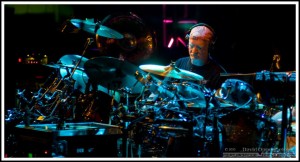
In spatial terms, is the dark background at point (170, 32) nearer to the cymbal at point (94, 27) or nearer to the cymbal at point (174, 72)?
the cymbal at point (94, 27)

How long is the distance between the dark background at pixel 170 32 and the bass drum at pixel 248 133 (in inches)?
50.9

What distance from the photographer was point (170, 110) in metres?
3.58

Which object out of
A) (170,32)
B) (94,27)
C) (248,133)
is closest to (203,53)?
(248,133)

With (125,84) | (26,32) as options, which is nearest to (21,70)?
Result: (26,32)

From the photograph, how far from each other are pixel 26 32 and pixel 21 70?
24.8 inches

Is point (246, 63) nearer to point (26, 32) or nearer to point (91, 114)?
point (91, 114)

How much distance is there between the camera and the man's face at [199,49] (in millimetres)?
4645

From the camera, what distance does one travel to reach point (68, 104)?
161 inches

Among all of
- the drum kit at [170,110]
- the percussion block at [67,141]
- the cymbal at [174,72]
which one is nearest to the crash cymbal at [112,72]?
the drum kit at [170,110]

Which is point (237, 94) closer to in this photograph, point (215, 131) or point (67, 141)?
point (215, 131)

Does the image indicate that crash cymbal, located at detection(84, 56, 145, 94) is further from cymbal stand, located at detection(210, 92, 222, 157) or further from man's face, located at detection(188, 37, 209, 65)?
man's face, located at detection(188, 37, 209, 65)

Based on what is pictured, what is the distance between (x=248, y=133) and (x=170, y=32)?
2.43 meters

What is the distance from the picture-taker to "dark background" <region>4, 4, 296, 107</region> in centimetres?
529

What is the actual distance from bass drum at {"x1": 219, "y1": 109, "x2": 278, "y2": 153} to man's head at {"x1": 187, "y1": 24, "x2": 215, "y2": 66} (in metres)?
0.80
